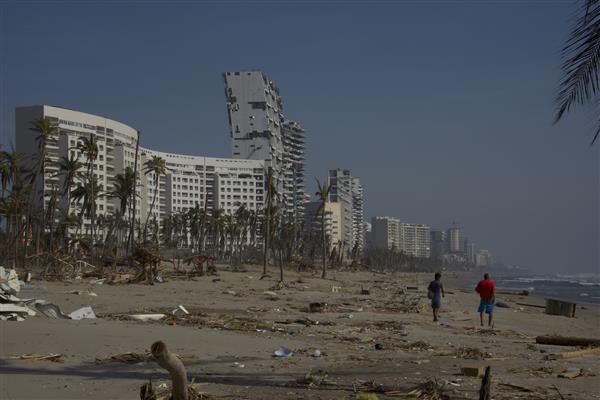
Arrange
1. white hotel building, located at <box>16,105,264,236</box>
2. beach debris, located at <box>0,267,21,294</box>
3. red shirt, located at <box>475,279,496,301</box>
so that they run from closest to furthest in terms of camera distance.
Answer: beach debris, located at <box>0,267,21,294</box> → red shirt, located at <box>475,279,496,301</box> → white hotel building, located at <box>16,105,264,236</box>

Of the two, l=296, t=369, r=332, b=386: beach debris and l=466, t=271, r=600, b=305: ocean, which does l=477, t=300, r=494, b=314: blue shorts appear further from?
l=466, t=271, r=600, b=305: ocean

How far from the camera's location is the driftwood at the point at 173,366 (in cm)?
547

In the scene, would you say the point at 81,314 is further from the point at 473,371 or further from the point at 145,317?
the point at 473,371

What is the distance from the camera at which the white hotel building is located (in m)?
116

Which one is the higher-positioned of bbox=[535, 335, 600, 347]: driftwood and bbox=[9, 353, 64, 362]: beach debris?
bbox=[9, 353, 64, 362]: beach debris

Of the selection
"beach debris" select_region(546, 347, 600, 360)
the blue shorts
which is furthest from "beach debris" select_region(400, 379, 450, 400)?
the blue shorts

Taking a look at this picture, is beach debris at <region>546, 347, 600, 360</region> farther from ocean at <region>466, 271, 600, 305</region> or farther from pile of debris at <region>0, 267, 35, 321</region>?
ocean at <region>466, 271, 600, 305</region>

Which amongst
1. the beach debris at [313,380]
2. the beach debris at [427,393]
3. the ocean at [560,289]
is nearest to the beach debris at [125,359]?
the beach debris at [313,380]

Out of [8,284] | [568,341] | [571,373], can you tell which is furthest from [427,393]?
[8,284]

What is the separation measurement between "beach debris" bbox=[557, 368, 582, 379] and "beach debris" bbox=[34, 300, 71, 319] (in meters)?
10.5

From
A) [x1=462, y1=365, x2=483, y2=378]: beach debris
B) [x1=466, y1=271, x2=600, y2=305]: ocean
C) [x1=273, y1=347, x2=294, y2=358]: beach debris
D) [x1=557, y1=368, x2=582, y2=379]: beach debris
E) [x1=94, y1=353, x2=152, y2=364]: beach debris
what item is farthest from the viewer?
[x1=466, y1=271, x2=600, y2=305]: ocean

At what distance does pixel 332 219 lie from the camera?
7751 inches

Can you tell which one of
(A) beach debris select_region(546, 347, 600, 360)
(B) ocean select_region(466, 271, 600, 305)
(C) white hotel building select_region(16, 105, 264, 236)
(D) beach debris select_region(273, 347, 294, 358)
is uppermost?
(C) white hotel building select_region(16, 105, 264, 236)

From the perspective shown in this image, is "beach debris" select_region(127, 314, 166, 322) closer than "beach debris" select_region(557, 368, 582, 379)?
No
